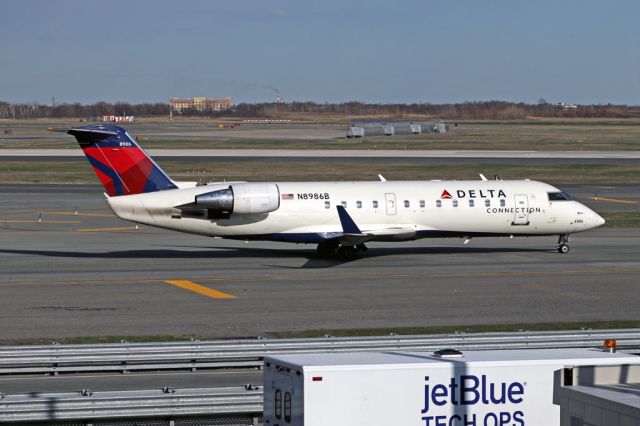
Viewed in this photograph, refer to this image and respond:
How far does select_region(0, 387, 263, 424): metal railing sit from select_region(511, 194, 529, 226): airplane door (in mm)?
23563

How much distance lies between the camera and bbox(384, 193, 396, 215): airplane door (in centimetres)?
3925

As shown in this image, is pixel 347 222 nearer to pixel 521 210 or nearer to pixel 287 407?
pixel 521 210

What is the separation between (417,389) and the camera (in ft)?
→ 43.8

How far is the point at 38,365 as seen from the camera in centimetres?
2211

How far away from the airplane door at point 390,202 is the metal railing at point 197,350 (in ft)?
54.6

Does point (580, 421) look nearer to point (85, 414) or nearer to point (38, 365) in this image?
point (85, 414)

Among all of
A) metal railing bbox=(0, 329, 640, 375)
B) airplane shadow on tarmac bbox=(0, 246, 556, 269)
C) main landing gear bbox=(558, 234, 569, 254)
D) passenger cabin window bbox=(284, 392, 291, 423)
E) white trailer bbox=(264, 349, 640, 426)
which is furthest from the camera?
main landing gear bbox=(558, 234, 569, 254)

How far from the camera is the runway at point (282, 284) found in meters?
28.8

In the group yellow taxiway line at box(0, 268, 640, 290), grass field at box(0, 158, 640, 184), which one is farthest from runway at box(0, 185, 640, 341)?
grass field at box(0, 158, 640, 184)

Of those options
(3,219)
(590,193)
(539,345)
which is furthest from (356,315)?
(590,193)

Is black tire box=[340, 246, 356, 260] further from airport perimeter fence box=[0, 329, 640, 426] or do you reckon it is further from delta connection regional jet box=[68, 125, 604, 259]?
airport perimeter fence box=[0, 329, 640, 426]

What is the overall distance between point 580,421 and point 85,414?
29.8 ft

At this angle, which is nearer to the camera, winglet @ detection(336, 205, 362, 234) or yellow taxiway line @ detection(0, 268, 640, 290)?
yellow taxiway line @ detection(0, 268, 640, 290)

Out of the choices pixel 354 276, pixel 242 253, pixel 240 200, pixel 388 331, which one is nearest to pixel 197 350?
pixel 388 331
